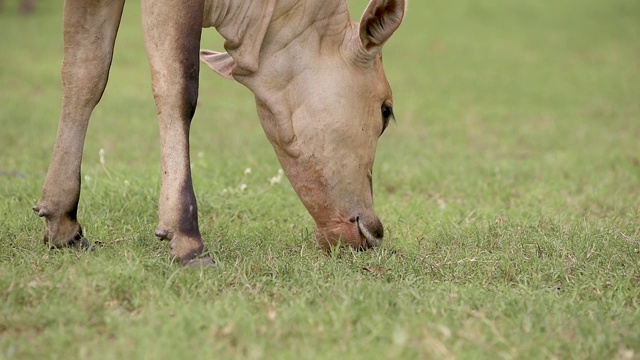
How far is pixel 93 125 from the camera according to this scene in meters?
9.38

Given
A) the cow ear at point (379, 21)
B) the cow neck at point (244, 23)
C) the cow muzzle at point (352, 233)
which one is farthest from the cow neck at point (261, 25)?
the cow muzzle at point (352, 233)

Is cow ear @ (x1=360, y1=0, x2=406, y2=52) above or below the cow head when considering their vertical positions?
above

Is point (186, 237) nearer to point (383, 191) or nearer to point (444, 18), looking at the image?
point (383, 191)

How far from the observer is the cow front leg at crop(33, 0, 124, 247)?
14.7ft

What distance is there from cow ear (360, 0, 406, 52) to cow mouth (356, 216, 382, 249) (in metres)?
0.86

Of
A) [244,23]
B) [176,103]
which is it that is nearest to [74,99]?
[176,103]

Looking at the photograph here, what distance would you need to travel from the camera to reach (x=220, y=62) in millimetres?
4852

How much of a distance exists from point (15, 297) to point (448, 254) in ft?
6.90

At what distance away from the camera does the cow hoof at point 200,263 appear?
397 cm

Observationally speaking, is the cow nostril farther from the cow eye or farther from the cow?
the cow eye

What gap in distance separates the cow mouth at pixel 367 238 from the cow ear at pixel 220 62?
101cm

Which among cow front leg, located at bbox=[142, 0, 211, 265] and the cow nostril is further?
the cow nostril

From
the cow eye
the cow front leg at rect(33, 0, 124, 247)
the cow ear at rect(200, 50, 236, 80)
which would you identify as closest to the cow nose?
the cow eye

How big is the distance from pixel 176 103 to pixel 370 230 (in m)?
1.21
